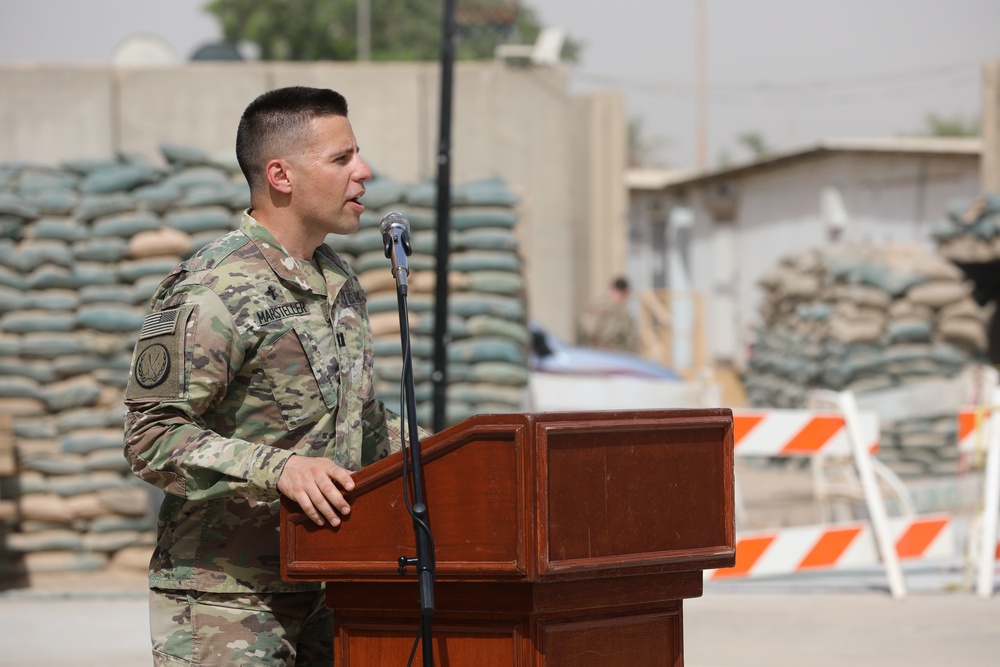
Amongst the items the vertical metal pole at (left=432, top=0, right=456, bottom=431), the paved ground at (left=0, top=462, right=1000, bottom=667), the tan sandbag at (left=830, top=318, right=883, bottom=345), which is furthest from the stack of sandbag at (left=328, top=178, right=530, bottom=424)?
the tan sandbag at (left=830, top=318, right=883, bottom=345)

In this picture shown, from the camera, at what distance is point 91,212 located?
8938mm

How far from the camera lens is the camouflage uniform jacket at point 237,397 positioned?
2.46 m

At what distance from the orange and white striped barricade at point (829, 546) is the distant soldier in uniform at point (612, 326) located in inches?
358

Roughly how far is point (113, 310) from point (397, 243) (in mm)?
6659

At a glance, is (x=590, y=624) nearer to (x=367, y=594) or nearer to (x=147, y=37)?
(x=367, y=594)

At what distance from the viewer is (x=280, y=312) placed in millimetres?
2615

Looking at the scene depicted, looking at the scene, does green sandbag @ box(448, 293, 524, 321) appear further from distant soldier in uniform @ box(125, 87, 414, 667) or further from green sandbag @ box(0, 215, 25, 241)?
distant soldier in uniform @ box(125, 87, 414, 667)

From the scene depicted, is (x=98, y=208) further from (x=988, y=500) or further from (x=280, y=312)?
(x=280, y=312)

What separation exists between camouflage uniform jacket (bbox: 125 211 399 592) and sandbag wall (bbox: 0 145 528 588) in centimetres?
616

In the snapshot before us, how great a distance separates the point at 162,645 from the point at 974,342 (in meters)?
12.5

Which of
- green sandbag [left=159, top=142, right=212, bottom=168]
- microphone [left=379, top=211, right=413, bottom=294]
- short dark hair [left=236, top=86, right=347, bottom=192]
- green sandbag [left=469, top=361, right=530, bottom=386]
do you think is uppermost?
green sandbag [left=159, top=142, right=212, bottom=168]

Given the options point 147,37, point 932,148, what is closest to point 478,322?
point 147,37

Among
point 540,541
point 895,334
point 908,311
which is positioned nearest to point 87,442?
→ point 540,541

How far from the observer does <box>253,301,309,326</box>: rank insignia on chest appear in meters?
2.58
